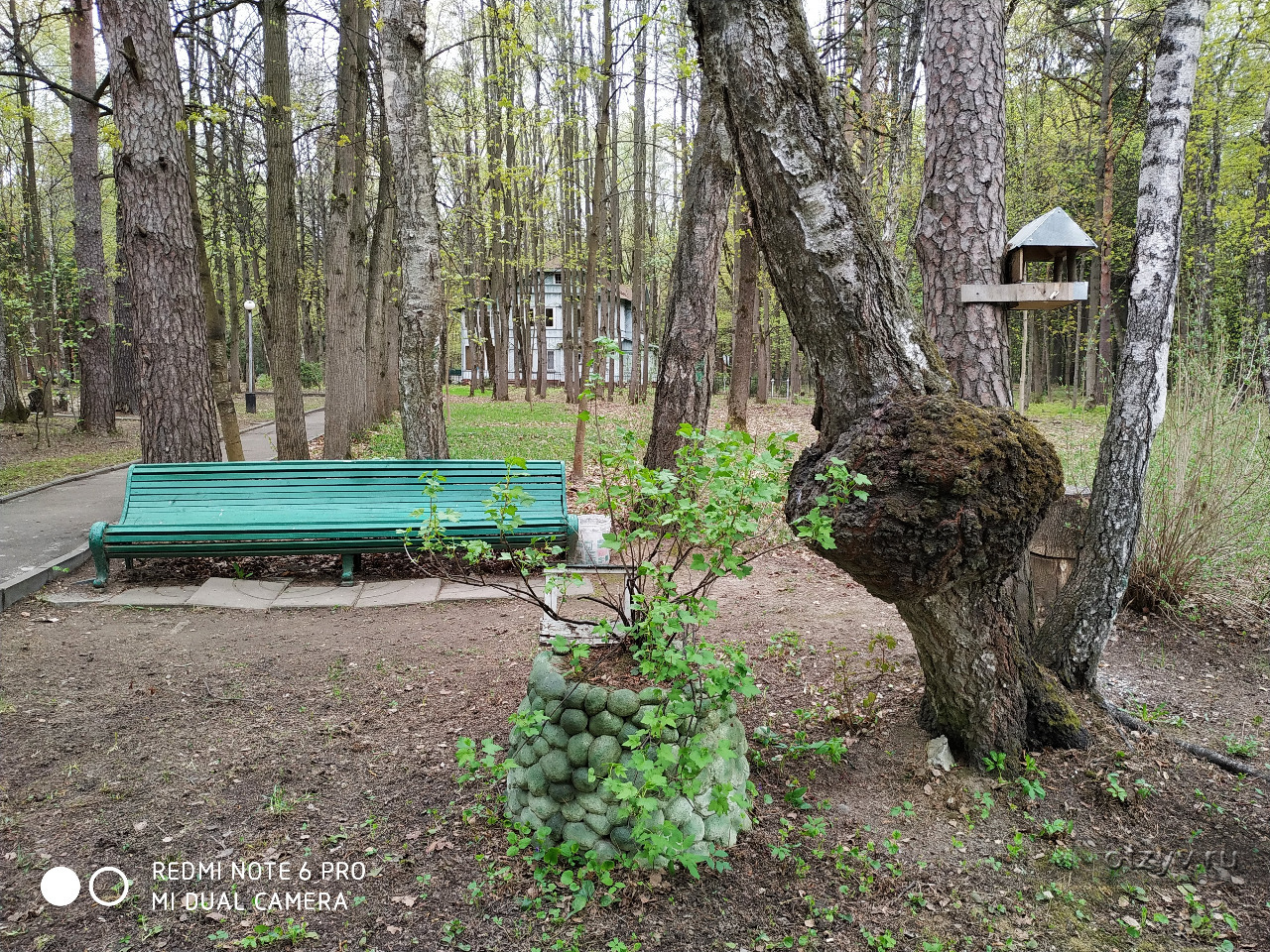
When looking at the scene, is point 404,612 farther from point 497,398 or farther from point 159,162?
point 497,398

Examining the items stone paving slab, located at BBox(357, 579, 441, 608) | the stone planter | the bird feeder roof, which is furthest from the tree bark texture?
stone paving slab, located at BBox(357, 579, 441, 608)

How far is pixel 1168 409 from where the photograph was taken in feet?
18.4

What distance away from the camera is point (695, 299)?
7.26m

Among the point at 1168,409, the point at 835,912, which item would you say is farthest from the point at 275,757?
the point at 1168,409

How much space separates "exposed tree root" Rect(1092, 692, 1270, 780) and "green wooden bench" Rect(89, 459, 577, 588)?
12.1 ft

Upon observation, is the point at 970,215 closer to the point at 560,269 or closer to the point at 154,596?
the point at 154,596

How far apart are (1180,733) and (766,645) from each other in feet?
7.07

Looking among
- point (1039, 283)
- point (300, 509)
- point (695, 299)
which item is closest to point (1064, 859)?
point (1039, 283)

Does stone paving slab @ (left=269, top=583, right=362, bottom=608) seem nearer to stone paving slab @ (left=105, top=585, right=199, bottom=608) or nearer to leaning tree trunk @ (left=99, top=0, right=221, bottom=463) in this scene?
stone paving slab @ (left=105, top=585, right=199, bottom=608)

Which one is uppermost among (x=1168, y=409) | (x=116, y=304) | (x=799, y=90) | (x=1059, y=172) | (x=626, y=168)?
(x=626, y=168)

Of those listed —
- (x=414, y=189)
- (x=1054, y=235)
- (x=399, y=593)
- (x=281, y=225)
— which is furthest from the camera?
(x=281, y=225)

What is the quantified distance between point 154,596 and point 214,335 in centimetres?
340

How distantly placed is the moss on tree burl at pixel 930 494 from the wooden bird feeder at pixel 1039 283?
820 millimetres

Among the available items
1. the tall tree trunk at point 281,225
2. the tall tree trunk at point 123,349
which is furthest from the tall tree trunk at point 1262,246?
the tall tree trunk at point 123,349
